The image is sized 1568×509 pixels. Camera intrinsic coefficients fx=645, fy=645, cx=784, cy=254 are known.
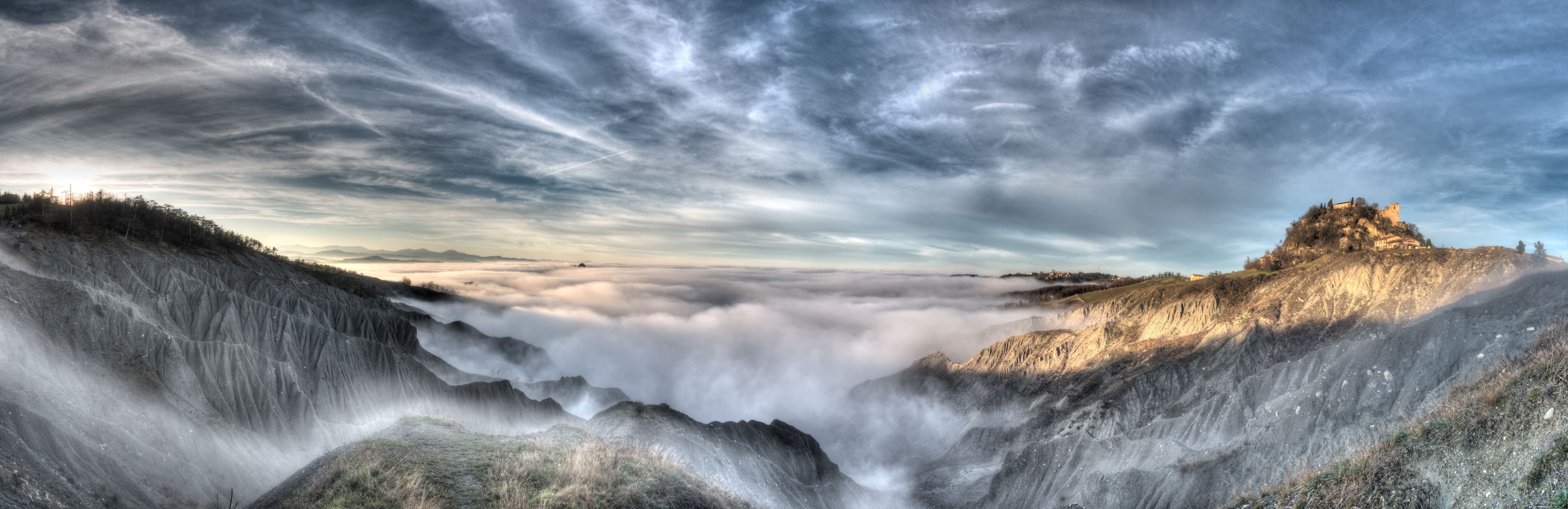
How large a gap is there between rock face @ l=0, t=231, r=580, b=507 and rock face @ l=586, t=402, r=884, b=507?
1900cm

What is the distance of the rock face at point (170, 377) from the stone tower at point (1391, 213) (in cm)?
9592

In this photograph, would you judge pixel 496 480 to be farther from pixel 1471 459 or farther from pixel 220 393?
pixel 220 393

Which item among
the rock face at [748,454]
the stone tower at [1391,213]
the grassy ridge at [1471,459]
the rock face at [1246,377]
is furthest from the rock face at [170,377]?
the stone tower at [1391,213]

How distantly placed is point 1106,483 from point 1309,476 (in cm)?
2999

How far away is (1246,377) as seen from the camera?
174ft

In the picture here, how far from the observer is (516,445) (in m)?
20.1

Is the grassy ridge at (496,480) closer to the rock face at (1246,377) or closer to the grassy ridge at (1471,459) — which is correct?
the grassy ridge at (1471,459)

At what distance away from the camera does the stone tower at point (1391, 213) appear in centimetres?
6719

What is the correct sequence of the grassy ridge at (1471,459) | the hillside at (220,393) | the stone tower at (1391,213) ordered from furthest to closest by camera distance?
the stone tower at (1391,213) → the hillside at (220,393) → the grassy ridge at (1471,459)

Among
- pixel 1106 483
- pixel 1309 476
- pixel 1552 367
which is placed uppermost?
pixel 1552 367

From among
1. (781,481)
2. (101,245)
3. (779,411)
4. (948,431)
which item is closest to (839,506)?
(781,481)

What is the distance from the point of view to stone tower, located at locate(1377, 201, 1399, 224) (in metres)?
67.2

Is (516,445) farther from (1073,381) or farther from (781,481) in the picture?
(1073,381)

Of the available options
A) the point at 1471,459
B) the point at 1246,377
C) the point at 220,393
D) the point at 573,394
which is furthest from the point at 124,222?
the point at 1246,377
